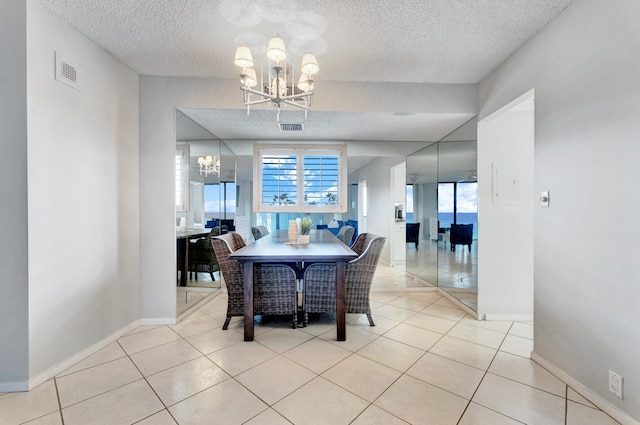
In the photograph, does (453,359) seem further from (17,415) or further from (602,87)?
(17,415)

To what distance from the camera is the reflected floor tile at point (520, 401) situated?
1.65 m

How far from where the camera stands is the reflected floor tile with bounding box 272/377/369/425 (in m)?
1.63

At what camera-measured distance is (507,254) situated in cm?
321

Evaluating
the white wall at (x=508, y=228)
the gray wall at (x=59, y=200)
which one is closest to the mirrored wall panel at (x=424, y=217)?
the white wall at (x=508, y=228)

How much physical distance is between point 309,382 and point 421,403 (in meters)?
0.74

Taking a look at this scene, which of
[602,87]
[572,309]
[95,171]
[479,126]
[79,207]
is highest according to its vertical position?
[479,126]

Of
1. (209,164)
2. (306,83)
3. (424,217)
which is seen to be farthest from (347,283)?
(424,217)

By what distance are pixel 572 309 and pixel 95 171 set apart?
392 centimetres

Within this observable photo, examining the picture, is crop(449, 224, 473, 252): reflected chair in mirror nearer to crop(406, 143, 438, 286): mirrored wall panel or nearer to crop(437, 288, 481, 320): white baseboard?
crop(406, 143, 438, 286): mirrored wall panel

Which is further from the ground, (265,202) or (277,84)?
(277,84)

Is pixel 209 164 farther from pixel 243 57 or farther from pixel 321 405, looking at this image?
pixel 321 405

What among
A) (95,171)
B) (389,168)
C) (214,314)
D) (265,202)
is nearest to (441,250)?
(389,168)

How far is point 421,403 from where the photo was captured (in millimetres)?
1767

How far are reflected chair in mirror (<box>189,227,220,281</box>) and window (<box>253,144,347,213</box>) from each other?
3.57ft
